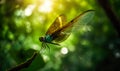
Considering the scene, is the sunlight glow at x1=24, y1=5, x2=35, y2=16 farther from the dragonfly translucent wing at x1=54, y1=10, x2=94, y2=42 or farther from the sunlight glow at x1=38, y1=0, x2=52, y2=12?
the dragonfly translucent wing at x1=54, y1=10, x2=94, y2=42

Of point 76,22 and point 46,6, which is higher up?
point 76,22

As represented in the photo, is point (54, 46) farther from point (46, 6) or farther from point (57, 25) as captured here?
point (57, 25)

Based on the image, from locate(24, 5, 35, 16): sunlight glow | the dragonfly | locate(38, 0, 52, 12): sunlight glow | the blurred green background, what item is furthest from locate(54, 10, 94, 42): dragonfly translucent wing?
locate(38, 0, 52, 12): sunlight glow

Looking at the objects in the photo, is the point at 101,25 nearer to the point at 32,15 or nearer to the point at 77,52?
the point at 77,52

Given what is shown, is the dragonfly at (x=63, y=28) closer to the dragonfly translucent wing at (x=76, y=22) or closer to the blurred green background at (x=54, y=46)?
the dragonfly translucent wing at (x=76, y=22)

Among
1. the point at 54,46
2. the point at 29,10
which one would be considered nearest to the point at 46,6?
the point at 29,10

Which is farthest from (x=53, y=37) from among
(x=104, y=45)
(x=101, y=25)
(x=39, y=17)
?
(x=104, y=45)
